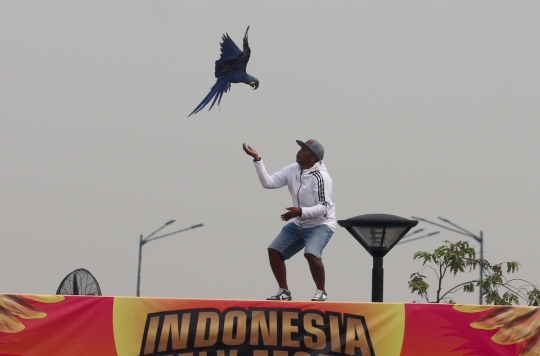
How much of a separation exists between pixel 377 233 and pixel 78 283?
127 inches

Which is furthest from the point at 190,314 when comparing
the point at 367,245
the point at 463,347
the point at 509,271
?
the point at 509,271

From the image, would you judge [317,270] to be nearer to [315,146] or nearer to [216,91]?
[315,146]

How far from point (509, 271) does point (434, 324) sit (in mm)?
8930

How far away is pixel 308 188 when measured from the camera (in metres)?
10.4

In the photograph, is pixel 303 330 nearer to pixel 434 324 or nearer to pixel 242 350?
pixel 242 350

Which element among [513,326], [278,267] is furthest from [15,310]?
[513,326]

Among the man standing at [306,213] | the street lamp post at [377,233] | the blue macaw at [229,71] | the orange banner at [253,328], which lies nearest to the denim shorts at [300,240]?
the man standing at [306,213]

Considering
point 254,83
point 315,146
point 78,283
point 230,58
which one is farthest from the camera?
point 254,83

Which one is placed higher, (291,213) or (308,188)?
(308,188)

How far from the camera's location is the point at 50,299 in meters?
9.22

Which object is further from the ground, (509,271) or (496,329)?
(509,271)

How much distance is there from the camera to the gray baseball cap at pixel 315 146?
10516mm

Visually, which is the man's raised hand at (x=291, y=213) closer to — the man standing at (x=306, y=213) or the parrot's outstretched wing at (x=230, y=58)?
the man standing at (x=306, y=213)

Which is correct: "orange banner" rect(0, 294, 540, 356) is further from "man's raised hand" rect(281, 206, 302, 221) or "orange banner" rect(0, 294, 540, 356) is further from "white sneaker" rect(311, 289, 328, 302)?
"man's raised hand" rect(281, 206, 302, 221)
